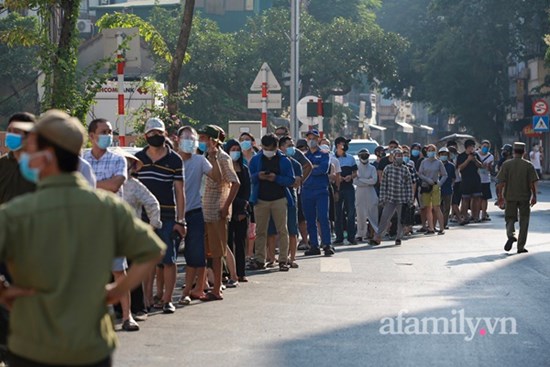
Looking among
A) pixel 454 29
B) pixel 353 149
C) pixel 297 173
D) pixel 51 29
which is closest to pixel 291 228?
pixel 297 173

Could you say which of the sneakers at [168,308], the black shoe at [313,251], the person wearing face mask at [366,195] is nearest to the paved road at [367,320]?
the sneakers at [168,308]

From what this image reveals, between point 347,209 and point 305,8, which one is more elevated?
point 305,8

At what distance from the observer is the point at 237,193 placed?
15.8 metres

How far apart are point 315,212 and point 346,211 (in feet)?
11.5

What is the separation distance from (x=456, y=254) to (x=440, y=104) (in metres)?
56.1

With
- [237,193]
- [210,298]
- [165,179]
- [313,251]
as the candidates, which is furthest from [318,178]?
[165,179]

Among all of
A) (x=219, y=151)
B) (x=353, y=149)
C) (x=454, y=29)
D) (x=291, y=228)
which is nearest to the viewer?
(x=219, y=151)

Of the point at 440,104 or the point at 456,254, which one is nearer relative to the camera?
the point at 456,254

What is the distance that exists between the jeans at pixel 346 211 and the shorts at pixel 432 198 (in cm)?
320

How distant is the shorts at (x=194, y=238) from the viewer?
13.8 m

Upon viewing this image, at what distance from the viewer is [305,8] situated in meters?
77.4

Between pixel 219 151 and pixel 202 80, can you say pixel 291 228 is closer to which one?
pixel 219 151

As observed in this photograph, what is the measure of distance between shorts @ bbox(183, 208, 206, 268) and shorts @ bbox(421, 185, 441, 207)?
46.2ft

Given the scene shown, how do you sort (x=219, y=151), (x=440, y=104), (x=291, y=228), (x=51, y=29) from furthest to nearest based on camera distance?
(x=440, y=104)
(x=51, y=29)
(x=291, y=228)
(x=219, y=151)
